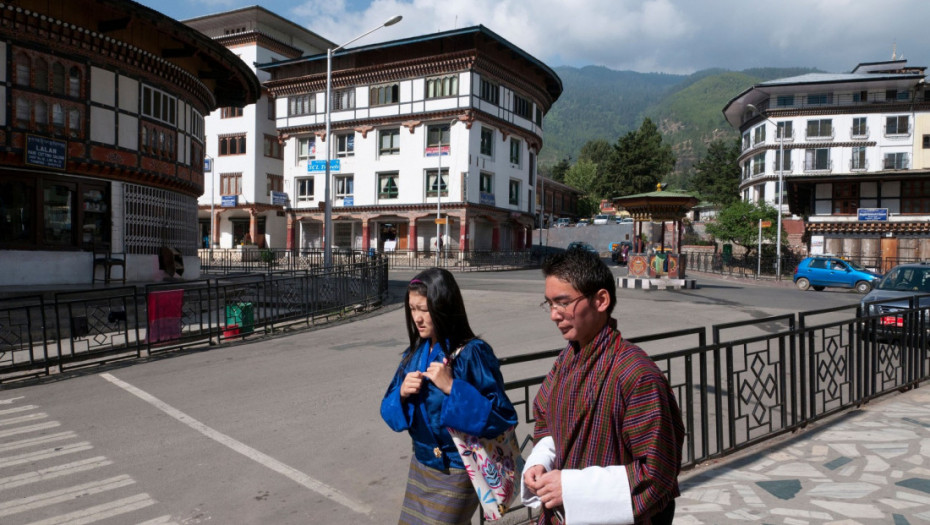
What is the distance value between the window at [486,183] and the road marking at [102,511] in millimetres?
38982

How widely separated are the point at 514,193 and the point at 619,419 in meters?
45.6

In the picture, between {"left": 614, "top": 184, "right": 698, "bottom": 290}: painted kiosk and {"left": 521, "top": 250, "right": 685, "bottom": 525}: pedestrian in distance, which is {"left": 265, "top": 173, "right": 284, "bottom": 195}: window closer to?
{"left": 614, "top": 184, "right": 698, "bottom": 290}: painted kiosk

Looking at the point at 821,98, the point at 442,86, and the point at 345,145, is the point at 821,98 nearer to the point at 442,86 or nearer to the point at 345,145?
the point at 442,86

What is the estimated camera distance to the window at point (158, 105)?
19.7 meters

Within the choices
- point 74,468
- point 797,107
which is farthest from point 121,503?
point 797,107

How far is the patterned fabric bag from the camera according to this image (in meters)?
2.64

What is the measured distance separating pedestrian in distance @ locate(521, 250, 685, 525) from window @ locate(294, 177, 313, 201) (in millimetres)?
47716

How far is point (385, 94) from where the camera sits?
44.0m

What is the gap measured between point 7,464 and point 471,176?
37.4m

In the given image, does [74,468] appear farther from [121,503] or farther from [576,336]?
[576,336]

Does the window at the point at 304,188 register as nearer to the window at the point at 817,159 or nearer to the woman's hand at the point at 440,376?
the window at the point at 817,159

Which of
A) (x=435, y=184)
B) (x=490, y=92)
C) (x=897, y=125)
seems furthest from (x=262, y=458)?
(x=897, y=125)

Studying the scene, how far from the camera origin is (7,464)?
5.51 meters

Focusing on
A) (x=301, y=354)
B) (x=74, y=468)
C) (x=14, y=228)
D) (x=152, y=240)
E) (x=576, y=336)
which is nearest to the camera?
(x=576, y=336)
